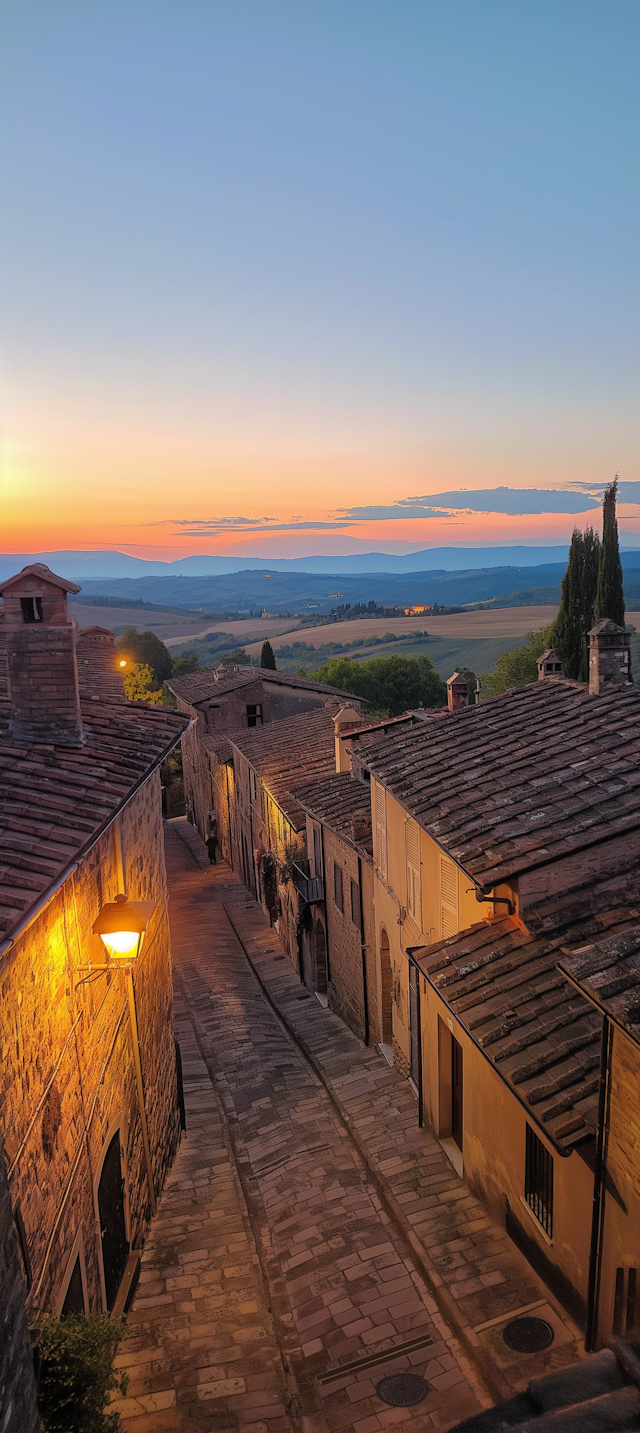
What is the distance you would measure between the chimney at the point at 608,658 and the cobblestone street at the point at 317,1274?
742cm

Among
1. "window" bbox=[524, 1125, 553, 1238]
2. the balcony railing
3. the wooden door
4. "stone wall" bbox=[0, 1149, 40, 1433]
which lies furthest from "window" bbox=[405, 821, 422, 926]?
"stone wall" bbox=[0, 1149, 40, 1433]

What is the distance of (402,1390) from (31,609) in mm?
8535

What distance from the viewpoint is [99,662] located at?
19.8 metres

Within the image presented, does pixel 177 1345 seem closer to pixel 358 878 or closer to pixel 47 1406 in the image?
pixel 47 1406

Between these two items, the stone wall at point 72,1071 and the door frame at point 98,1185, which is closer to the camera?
the stone wall at point 72,1071

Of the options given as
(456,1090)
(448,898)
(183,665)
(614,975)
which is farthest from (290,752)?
(183,665)

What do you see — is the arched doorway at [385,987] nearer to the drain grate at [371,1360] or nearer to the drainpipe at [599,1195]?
the drain grate at [371,1360]

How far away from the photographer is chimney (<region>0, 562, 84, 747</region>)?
335 inches

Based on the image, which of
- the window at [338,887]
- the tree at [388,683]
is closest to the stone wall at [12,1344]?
the window at [338,887]

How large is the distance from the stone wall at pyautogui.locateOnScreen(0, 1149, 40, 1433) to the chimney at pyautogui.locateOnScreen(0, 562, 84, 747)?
460 cm

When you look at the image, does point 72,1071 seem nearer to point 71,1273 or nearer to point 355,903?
point 71,1273

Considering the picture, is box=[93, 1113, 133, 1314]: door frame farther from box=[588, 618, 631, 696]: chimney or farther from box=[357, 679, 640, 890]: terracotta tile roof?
box=[588, 618, 631, 696]: chimney

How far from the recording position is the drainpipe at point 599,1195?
238 inches

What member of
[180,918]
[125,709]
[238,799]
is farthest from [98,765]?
[238,799]
